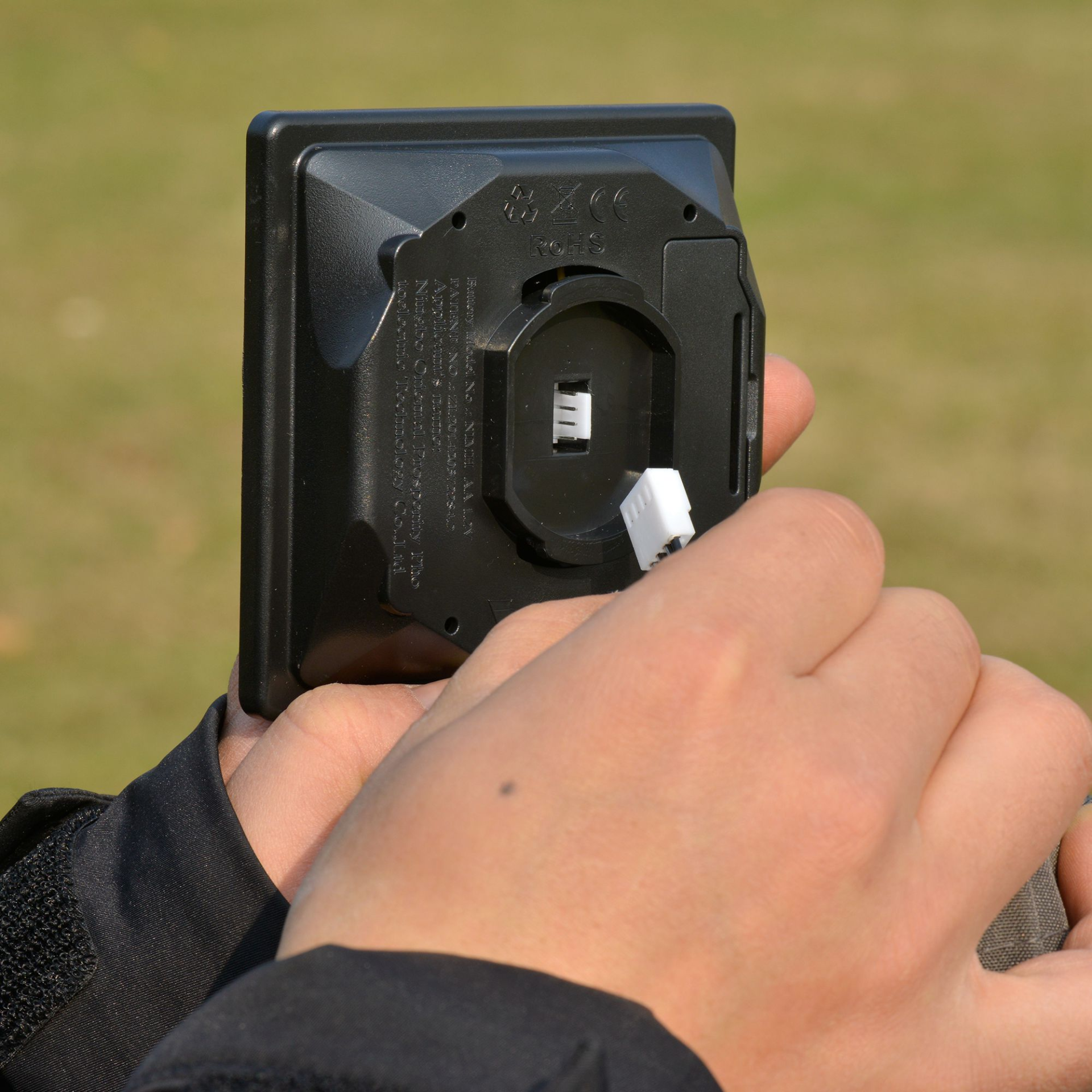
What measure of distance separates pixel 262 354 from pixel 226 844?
0.27 metres

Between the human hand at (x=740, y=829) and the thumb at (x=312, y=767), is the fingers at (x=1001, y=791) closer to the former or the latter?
the human hand at (x=740, y=829)

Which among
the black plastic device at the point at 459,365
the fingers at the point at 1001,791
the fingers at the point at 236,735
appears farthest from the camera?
the fingers at the point at 236,735

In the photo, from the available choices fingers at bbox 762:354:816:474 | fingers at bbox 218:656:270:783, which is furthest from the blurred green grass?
fingers at bbox 762:354:816:474

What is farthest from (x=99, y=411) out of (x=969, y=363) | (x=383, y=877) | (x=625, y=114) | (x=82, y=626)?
(x=383, y=877)

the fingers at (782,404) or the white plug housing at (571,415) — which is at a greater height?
the white plug housing at (571,415)

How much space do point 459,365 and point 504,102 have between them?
3.57 m

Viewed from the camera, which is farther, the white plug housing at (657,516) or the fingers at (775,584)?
the white plug housing at (657,516)

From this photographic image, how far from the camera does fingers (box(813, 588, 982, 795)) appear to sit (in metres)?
0.54

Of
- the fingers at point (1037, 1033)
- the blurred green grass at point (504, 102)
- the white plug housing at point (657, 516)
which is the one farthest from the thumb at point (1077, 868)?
the blurred green grass at point (504, 102)

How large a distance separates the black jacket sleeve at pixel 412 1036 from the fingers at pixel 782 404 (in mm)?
525

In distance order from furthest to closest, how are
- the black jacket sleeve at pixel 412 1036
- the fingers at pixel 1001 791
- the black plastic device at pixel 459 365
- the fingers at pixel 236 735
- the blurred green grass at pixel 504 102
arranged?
the blurred green grass at pixel 504 102 < the fingers at pixel 236 735 < the black plastic device at pixel 459 365 < the fingers at pixel 1001 791 < the black jacket sleeve at pixel 412 1036

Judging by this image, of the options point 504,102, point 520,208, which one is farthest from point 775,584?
point 504,102

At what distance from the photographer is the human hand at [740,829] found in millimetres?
493

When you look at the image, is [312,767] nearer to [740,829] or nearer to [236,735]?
[236,735]
